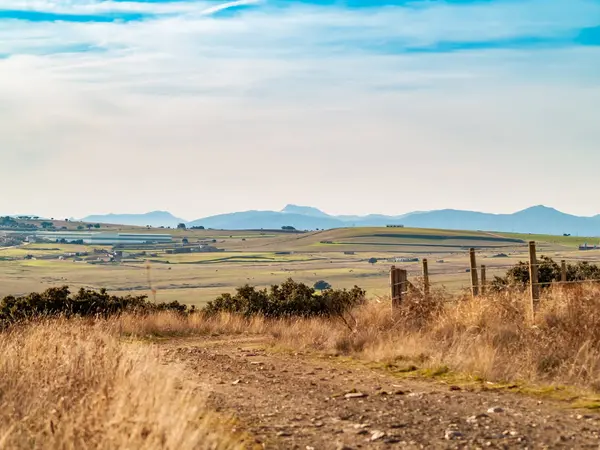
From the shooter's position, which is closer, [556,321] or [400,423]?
[400,423]

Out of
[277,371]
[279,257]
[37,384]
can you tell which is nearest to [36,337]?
[37,384]

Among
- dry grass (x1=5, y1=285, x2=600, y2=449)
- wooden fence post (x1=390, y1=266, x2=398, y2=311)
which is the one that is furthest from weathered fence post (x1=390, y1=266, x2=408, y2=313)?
dry grass (x1=5, y1=285, x2=600, y2=449)

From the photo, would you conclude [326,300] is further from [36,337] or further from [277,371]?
[36,337]

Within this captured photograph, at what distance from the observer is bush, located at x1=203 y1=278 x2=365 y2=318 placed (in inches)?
Result: 1070

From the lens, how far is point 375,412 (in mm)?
10094

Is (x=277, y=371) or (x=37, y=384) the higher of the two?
(x=37, y=384)

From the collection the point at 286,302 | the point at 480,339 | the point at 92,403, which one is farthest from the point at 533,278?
the point at 286,302

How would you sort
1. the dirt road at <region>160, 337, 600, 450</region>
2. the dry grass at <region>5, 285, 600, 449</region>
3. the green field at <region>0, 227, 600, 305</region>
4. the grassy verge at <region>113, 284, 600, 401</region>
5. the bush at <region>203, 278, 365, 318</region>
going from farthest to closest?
the green field at <region>0, 227, 600, 305</region>
the bush at <region>203, 278, 365, 318</region>
the grassy verge at <region>113, 284, 600, 401</region>
the dirt road at <region>160, 337, 600, 450</region>
the dry grass at <region>5, 285, 600, 449</region>

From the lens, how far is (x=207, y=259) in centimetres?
18388

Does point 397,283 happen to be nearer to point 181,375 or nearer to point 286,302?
point 286,302

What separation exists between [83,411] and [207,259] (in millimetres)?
177480

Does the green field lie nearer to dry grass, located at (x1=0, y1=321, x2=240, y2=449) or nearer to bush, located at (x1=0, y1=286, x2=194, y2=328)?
bush, located at (x1=0, y1=286, x2=194, y2=328)

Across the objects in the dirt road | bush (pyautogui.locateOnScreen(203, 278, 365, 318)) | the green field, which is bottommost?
the green field

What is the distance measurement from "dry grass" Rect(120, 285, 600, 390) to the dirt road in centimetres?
110
